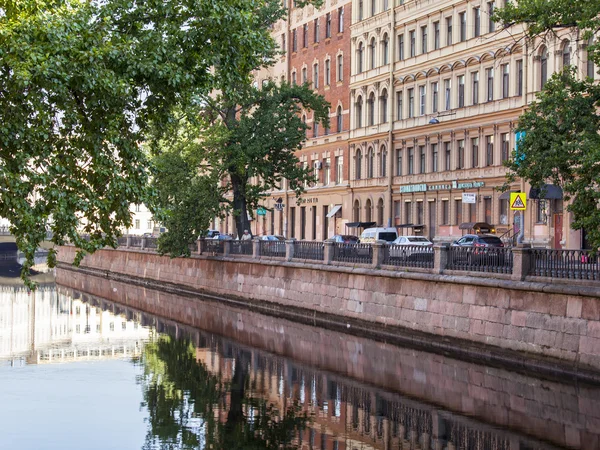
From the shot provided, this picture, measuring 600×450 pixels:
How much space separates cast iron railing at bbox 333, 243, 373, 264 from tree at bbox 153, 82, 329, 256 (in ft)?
32.2

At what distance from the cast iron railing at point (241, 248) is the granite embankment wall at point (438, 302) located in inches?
22.3

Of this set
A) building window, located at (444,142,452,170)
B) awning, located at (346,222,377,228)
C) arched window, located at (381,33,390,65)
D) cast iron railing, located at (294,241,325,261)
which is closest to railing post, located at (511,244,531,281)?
cast iron railing, located at (294,241,325,261)

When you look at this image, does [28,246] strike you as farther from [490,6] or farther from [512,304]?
[490,6]

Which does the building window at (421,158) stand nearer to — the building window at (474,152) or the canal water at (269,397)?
the building window at (474,152)

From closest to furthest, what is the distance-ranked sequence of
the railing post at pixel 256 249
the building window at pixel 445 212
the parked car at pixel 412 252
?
the parked car at pixel 412 252 < the railing post at pixel 256 249 < the building window at pixel 445 212

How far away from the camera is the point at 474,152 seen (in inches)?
2235

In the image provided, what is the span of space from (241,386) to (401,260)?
34.2 feet

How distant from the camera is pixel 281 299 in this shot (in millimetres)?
43844

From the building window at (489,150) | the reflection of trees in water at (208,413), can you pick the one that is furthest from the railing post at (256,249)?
the reflection of trees in water at (208,413)

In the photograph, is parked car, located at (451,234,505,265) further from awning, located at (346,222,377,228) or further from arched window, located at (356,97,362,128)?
arched window, located at (356,97,362,128)

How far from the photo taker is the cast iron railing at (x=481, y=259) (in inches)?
1174

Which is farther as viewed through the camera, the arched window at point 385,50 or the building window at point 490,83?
the arched window at point 385,50

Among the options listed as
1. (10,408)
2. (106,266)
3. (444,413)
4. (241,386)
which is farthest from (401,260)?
(106,266)

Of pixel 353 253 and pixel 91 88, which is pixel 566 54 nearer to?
pixel 353 253
